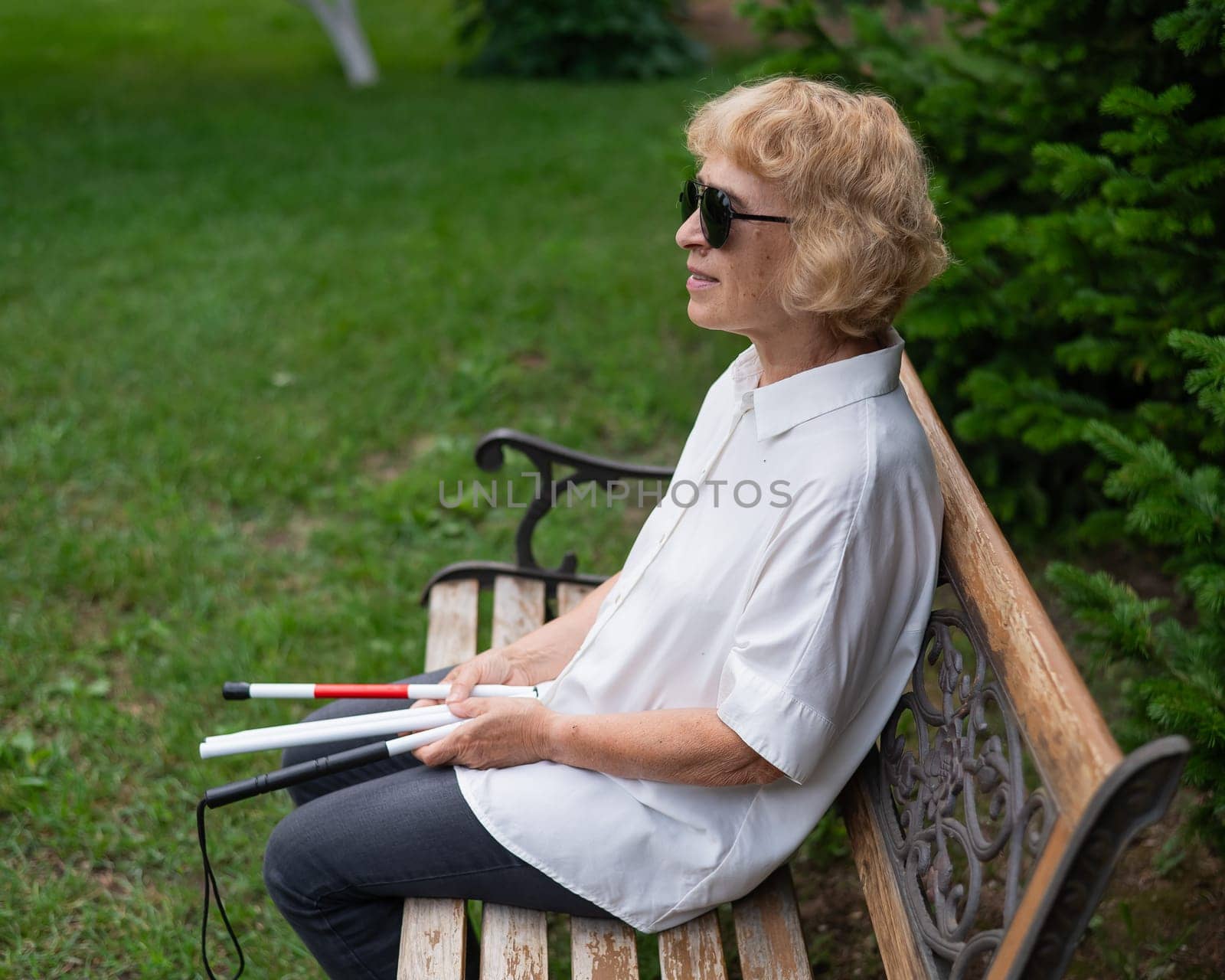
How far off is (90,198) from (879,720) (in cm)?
735

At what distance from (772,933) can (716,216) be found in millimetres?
1258

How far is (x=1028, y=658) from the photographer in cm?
153

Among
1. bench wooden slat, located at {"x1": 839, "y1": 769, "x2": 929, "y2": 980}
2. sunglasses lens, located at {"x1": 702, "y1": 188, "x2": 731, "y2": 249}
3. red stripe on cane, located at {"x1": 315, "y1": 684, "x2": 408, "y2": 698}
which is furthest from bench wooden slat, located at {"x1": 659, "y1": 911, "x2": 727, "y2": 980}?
sunglasses lens, located at {"x1": 702, "y1": 188, "x2": 731, "y2": 249}

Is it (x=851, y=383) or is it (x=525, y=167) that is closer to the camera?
(x=851, y=383)

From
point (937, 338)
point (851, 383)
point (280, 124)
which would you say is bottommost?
point (280, 124)

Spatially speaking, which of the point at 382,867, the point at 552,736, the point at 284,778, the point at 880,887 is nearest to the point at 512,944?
the point at 382,867

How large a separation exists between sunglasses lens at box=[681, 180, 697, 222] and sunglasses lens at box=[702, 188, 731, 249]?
0.29ft

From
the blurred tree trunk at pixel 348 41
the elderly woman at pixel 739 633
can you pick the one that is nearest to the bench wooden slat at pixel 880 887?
the elderly woman at pixel 739 633

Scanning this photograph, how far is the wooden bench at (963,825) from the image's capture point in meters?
1.33

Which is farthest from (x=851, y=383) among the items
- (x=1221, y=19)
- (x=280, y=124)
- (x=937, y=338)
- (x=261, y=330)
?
(x=280, y=124)

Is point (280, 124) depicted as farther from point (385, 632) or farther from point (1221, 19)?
point (1221, 19)

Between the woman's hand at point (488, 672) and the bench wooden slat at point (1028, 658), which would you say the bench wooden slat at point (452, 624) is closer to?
the woman's hand at point (488, 672)

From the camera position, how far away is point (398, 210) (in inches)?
296

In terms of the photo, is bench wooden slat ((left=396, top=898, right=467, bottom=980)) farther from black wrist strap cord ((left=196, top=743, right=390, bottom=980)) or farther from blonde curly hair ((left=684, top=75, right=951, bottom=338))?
blonde curly hair ((left=684, top=75, right=951, bottom=338))
